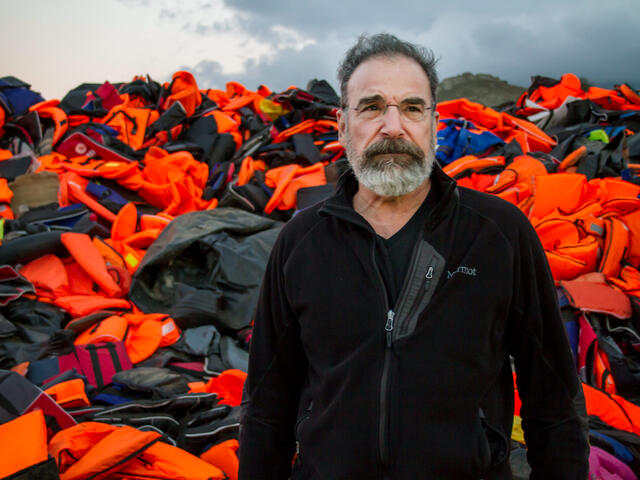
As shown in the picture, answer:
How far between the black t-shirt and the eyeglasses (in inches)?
11.0

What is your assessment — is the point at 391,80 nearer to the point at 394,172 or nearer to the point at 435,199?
the point at 394,172

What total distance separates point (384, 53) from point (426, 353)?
3.63 ft

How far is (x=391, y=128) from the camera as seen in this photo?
5.60ft

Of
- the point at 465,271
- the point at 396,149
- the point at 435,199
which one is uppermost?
the point at 396,149

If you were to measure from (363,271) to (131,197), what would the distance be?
5623 mm

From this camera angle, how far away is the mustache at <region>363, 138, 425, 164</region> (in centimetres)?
171

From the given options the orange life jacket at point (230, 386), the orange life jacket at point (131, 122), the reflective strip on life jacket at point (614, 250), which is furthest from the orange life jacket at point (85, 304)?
the reflective strip on life jacket at point (614, 250)

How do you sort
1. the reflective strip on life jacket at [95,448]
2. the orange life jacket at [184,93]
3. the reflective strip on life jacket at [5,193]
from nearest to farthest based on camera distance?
1. the reflective strip on life jacket at [95,448]
2. the reflective strip on life jacket at [5,193]
3. the orange life jacket at [184,93]

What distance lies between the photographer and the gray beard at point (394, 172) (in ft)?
5.49

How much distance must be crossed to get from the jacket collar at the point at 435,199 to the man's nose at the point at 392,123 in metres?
0.19

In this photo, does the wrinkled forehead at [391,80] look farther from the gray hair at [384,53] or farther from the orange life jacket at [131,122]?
the orange life jacket at [131,122]

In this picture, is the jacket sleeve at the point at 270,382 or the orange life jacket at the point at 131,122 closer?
the jacket sleeve at the point at 270,382

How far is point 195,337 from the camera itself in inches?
165

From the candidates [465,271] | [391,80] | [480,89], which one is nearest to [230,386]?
[465,271]
